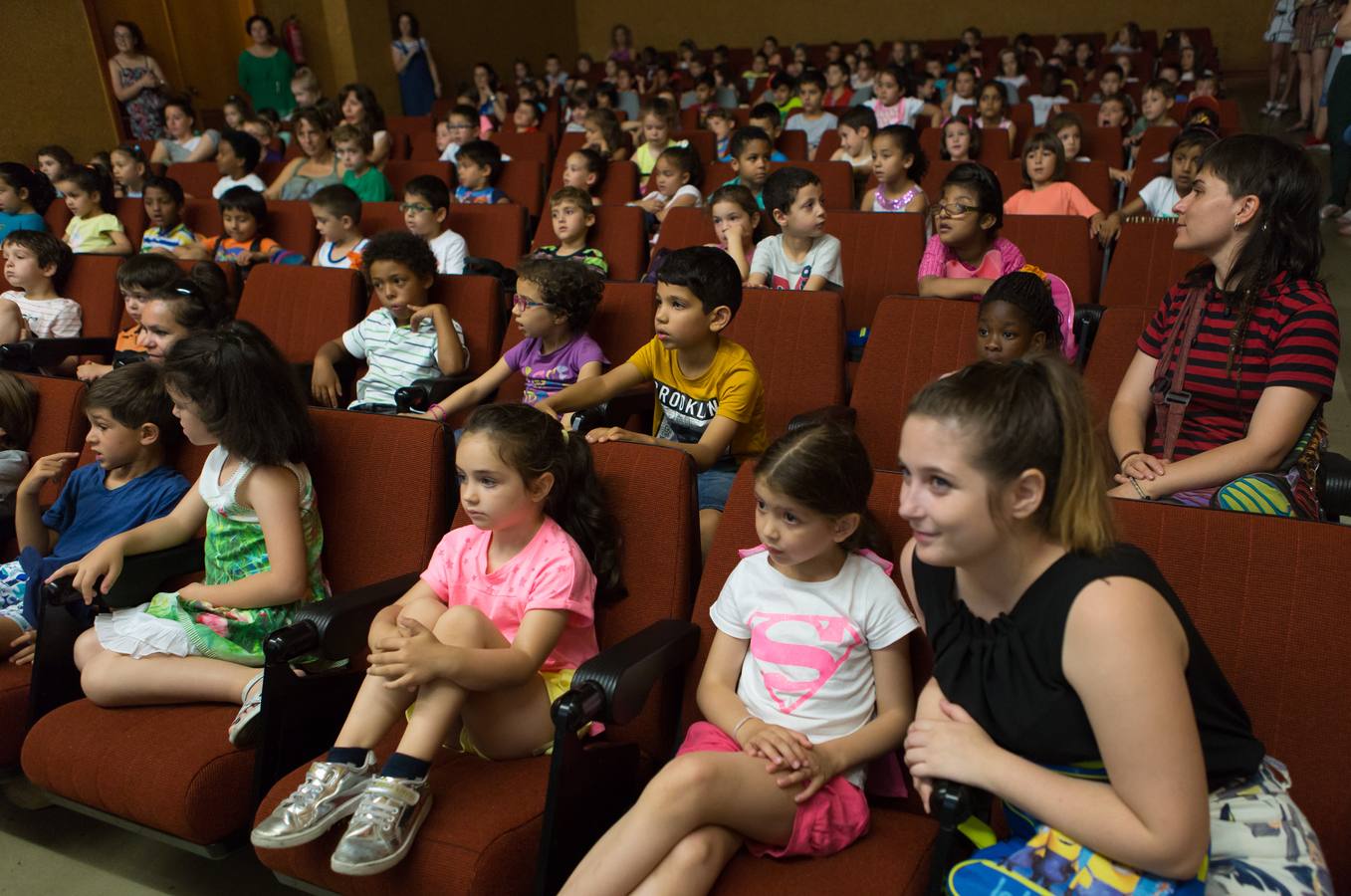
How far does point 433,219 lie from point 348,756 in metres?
2.57

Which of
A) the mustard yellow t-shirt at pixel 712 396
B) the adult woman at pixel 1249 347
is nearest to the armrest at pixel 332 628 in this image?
the mustard yellow t-shirt at pixel 712 396

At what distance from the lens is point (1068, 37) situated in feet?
32.1

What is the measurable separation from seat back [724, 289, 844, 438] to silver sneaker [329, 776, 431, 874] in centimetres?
135

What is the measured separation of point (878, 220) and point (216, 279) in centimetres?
204

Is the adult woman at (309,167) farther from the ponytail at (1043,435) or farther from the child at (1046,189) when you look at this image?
the ponytail at (1043,435)

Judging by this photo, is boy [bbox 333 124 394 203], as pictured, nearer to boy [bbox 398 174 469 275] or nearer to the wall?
boy [bbox 398 174 469 275]

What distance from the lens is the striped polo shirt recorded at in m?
2.80

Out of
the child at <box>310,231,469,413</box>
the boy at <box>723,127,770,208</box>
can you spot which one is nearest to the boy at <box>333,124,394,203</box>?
the boy at <box>723,127,770,208</box>

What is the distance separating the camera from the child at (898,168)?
3764mm

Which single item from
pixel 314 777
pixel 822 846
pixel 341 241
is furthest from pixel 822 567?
pixel 341 241

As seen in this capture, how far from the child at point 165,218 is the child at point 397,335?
1804 millimetres

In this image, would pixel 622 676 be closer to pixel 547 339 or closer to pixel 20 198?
pixel 547 339

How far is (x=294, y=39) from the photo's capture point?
7812 millimetres

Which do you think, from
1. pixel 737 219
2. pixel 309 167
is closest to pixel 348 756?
pixel 737 219
